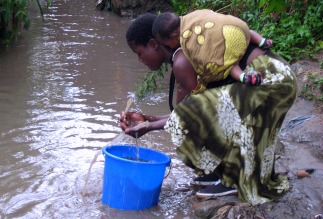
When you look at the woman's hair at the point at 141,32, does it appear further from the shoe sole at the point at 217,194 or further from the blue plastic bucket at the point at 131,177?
the shoe sole at the point at 217,194

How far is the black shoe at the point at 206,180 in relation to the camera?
11.2 ft

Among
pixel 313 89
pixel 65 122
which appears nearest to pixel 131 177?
pixel 65 122

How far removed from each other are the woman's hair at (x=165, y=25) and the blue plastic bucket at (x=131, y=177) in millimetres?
736

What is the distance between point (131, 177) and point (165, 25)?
901 millimetres

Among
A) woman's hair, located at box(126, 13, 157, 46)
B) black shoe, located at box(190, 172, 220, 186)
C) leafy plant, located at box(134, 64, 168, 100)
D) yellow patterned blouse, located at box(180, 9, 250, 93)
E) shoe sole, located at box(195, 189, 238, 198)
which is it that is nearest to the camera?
yellow patterned blouse, located at box(180, 9, 250, 93)

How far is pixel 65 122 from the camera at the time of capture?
4.64 meters

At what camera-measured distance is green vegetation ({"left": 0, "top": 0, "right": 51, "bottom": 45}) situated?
20.7ft

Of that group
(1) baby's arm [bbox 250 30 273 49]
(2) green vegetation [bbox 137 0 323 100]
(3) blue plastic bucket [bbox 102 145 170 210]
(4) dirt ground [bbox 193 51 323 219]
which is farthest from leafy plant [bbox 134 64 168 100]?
(1) baby's arm [bbox 250 30 273 49]

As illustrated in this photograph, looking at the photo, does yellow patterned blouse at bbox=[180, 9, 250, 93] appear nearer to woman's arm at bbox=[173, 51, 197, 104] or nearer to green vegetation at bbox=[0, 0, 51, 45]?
woman's arm at bbox=[173, 51, 197, 104]

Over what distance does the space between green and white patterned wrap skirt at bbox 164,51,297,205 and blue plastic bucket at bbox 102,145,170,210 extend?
222mm

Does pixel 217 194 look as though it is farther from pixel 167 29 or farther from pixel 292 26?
pixel 292 26

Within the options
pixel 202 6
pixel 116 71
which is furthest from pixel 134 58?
pixel 202 6

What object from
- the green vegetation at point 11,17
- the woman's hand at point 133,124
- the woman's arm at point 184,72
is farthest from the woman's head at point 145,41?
the green vegetation at point 11,17

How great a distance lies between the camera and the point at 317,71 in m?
4.82
